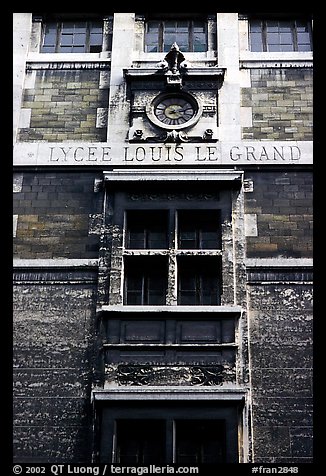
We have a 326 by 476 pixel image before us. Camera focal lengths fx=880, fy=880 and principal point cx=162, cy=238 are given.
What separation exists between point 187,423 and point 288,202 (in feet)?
14.9

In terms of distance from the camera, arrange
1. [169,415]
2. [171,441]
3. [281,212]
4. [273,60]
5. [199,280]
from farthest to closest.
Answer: [273,60], [281,212], [199,280], [169,415], [171,441]

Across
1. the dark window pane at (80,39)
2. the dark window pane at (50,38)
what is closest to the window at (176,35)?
the dark window pane at (80,39)

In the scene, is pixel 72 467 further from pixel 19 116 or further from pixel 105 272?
pixel 19 116

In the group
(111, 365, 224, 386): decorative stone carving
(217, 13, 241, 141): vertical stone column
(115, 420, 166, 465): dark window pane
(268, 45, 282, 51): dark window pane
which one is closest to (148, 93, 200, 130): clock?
(217, 13, 241, 141): vertical stone column

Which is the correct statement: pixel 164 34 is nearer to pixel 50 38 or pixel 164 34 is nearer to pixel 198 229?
pixel 50 38

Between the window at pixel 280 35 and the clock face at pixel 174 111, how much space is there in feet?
7.05

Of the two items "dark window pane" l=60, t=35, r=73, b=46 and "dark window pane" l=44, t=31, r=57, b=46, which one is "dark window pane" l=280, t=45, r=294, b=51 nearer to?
"dark window pane" l=60, t=35, r=73, b=46

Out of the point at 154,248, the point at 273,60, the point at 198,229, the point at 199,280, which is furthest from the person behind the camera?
the point at 273,60

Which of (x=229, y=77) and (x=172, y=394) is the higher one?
(x=229, y=77)

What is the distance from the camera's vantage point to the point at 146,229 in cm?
1545

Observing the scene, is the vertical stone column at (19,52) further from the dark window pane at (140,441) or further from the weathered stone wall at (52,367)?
the dark window pane at (140,441)

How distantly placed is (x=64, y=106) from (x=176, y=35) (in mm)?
2939

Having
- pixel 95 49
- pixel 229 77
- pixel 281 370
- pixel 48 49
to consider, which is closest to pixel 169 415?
pixel 281 370

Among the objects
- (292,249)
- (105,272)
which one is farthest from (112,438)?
(292,249)
